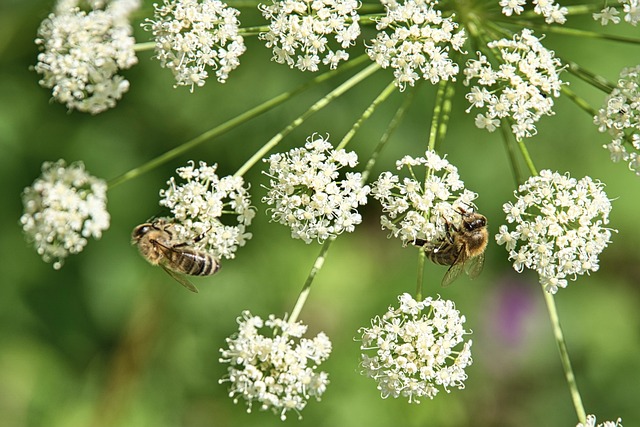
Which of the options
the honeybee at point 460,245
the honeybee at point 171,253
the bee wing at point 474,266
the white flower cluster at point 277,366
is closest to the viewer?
the white flower cluster at point 277,366

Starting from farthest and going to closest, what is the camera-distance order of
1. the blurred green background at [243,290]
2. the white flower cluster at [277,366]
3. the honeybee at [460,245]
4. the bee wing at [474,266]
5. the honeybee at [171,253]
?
the blurred green background at [243,290]
the bee wing at [474,266]
the honeybee at [171,253]
the honeybee at [460,245]
the white flower cluster at [277,366]

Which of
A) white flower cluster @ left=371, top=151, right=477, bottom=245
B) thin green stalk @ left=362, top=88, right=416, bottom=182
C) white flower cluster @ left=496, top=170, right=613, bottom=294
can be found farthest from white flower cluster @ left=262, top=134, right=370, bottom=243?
white flower cluster @ left=496, top=170, right=613, bottom=294

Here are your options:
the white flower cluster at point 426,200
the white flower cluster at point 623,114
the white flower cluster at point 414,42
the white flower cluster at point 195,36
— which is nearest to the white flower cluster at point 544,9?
the white flower cluster at point 414,42

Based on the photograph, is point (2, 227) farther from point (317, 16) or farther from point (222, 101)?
point (317, 16)

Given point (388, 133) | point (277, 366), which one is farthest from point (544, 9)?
point (277, 366)

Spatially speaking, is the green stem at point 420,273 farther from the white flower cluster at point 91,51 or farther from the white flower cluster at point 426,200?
the white flower cluster at point 91,51

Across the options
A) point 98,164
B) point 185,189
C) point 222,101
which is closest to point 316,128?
point 222,101
